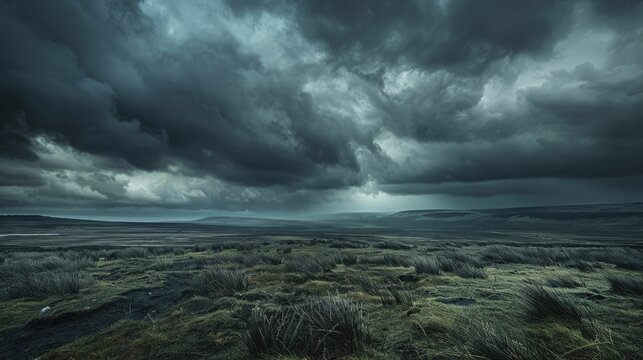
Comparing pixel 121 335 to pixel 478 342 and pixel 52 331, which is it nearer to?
pixel 52 331

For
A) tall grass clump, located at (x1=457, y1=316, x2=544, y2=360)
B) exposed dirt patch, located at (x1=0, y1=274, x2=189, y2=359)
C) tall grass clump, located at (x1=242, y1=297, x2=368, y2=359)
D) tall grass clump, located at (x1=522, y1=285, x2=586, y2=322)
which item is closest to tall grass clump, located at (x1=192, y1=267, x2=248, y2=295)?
exposed dirt patch, located at (x1=0, y1=274, x2=189, y2=359)

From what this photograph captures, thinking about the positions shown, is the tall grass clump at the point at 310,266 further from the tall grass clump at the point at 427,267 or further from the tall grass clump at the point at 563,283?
the tall grass clump at the point at 563,283

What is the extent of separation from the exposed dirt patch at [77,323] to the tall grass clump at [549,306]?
8134 millimetres

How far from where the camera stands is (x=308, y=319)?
212 inches

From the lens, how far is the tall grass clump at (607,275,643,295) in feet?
24.7

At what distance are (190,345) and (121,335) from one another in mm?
1763

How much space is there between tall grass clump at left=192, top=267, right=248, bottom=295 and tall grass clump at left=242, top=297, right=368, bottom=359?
4841mm

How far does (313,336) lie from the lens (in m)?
4.84

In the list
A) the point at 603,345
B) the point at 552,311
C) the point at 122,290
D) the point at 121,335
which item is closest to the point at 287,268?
the point at 122,290

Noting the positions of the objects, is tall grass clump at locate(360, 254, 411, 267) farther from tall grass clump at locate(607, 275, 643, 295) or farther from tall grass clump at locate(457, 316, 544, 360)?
tall grass clump at locate(457, 316, 544, 360)

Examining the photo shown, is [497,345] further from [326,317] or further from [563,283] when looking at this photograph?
[563,283]

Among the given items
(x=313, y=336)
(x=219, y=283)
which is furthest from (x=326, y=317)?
(x=219, y=283)

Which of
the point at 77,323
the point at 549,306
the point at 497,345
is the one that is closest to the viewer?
the point at 497,345

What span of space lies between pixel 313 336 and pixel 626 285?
8.28 m
